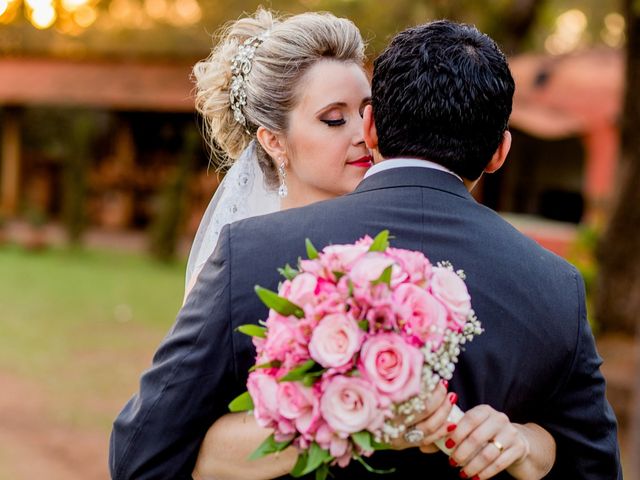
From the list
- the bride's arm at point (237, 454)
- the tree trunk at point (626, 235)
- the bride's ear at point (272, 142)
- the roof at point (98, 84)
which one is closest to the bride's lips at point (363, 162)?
the bride's ear at point (272, 142)

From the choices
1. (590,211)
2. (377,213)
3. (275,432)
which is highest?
(377,213)

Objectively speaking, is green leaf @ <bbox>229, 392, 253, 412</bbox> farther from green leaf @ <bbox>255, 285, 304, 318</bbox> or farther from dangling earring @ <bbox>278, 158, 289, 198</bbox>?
dangling earring @ <bbox>278, 158, 289, 198</bbox>

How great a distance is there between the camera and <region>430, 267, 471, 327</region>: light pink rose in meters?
1.53

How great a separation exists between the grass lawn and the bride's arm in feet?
17.3

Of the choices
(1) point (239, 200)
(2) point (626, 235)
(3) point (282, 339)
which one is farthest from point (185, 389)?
(2) point (626, 235)

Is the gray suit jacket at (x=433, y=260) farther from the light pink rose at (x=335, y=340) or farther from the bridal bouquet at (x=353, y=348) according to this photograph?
the light pink rose at (x=335, y=340)

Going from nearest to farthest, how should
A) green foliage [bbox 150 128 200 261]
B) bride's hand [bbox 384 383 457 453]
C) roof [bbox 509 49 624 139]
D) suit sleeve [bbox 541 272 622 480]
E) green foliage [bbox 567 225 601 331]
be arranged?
bride's hand [bbox 384 383 457 453], suit sleeve [bbox 541 272 622 480], green foliage [bbox 567 225 601 331], roof [bbox 509 49 624 139], green foliage [bbox 150 128 200 261]

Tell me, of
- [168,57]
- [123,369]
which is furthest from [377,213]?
[168,57]

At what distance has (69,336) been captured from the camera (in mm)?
9742

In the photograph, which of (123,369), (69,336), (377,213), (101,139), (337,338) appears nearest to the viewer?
(337,338)

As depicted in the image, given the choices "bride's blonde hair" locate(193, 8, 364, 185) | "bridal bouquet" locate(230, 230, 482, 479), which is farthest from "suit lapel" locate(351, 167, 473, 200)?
"bride's blonde hair" locate(193, 8, 364, 185)

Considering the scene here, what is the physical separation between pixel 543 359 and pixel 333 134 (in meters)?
1.20

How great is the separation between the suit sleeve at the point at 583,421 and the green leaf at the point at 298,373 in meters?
0.69

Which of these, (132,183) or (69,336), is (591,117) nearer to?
(69,336)
